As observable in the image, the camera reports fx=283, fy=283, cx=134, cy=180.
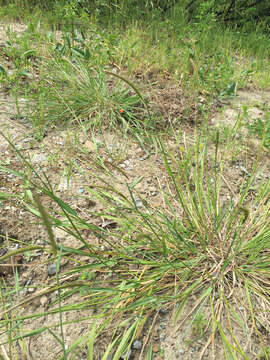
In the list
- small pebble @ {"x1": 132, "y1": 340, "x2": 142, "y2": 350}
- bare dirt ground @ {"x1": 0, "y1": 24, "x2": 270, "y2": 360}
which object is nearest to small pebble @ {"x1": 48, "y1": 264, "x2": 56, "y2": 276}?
bare dirt ground @ {"x1": 0, "y1": 24, "x2": 270, "y2": 360}

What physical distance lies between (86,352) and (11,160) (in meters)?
1.12

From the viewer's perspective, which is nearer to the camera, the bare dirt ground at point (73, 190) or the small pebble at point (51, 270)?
the bare dirt ground at point (73, 190)

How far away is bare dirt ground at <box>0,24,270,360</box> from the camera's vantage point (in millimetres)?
1064

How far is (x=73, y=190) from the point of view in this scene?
1.60 meters

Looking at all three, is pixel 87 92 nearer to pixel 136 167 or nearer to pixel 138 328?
pixel 136 167

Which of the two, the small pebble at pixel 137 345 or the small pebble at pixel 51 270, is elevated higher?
the small pebble at pixel 51 270

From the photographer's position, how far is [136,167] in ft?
6.00

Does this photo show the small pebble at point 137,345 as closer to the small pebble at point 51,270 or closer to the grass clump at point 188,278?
the grass clump at point 188,278

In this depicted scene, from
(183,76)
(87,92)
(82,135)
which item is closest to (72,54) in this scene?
(87,92)

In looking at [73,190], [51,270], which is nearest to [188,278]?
[51,270]

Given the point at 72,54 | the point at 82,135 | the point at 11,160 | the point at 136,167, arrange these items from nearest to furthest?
the point at 11,160 < the point at 136,167 < the point at 82,135 < the point at 72,54

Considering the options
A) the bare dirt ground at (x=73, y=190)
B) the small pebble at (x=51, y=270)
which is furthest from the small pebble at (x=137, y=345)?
the small pebble at (x=51, y=270)

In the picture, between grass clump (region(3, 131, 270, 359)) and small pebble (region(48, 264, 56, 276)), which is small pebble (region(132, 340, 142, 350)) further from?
small pebble (region(48, 264, 56, 276))

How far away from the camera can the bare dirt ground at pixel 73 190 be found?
106cm
